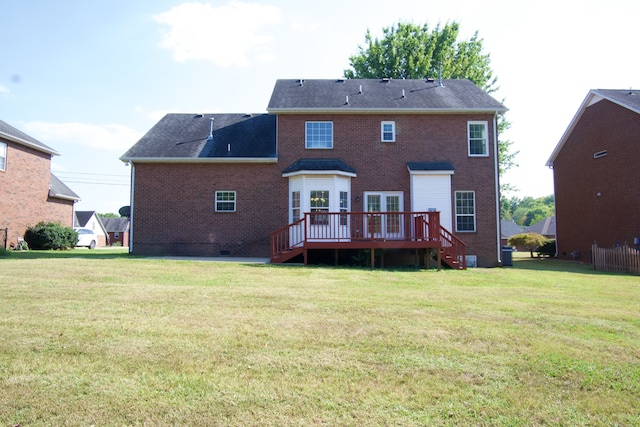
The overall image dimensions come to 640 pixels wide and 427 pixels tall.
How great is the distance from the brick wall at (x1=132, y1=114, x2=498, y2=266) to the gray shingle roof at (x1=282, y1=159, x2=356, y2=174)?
13.9 inches

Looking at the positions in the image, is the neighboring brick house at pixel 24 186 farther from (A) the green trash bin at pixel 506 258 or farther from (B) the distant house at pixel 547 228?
(B) the distant house at pixel 547 228

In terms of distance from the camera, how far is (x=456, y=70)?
34594mm

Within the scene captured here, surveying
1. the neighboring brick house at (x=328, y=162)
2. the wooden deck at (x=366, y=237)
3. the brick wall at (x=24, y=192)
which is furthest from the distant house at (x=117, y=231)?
the wooden deck at (x=366, y=237)

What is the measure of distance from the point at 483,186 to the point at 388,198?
389 centimetres

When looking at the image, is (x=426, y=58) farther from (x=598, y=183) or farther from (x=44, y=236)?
(x=44, y=236)

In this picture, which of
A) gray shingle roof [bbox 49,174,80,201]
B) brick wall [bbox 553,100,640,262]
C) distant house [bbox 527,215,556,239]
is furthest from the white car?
distant house [bbox 527,215,556,239]

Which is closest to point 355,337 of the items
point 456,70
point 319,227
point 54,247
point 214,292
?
point 214,292

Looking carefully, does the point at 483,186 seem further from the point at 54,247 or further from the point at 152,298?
the point at 54,247

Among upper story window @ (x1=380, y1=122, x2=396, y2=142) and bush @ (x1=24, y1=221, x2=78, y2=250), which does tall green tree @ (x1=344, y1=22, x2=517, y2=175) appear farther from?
bush @ (x1=24, y1=221, x2=78, y2=250)

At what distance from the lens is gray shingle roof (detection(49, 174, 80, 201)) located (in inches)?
1040

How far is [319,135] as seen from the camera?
1817 centimetres

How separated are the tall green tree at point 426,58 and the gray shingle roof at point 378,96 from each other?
14036 mm

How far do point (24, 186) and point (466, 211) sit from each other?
2254 cm

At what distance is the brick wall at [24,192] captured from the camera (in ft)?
73.0
